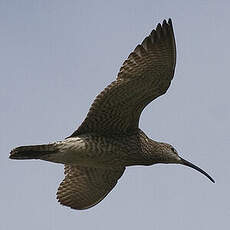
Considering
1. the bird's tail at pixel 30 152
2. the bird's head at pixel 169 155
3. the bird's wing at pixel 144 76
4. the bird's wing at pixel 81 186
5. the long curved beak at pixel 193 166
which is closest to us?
the bird's wing at pixel 144 76

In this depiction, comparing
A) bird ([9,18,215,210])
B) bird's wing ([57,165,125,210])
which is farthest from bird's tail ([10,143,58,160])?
bird's wing ([57,165,125,210])

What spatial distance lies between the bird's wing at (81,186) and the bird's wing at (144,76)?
2.31 metres

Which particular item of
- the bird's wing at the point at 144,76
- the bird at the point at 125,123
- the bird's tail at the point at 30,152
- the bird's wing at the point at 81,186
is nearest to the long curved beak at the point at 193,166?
the bird at the point at 125,123

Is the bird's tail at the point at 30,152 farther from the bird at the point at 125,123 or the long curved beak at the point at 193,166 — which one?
the long curved beak at the point at 193,166

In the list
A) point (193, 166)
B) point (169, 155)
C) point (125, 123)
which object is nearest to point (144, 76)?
point (125, 123)

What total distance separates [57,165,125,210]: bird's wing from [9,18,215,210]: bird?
0.66m

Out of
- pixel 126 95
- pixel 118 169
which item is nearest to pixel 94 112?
pixel 126 95

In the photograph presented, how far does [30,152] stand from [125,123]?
6.05 ft

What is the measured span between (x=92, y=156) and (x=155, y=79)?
6.07 ft

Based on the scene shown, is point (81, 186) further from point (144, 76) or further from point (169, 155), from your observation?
point (144, 76)

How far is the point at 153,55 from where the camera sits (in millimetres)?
14711

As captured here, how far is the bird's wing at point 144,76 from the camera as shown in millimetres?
14672

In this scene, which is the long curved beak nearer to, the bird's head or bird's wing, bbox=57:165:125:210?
the bird's head

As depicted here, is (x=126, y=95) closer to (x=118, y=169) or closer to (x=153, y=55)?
(x=153, y=55)
